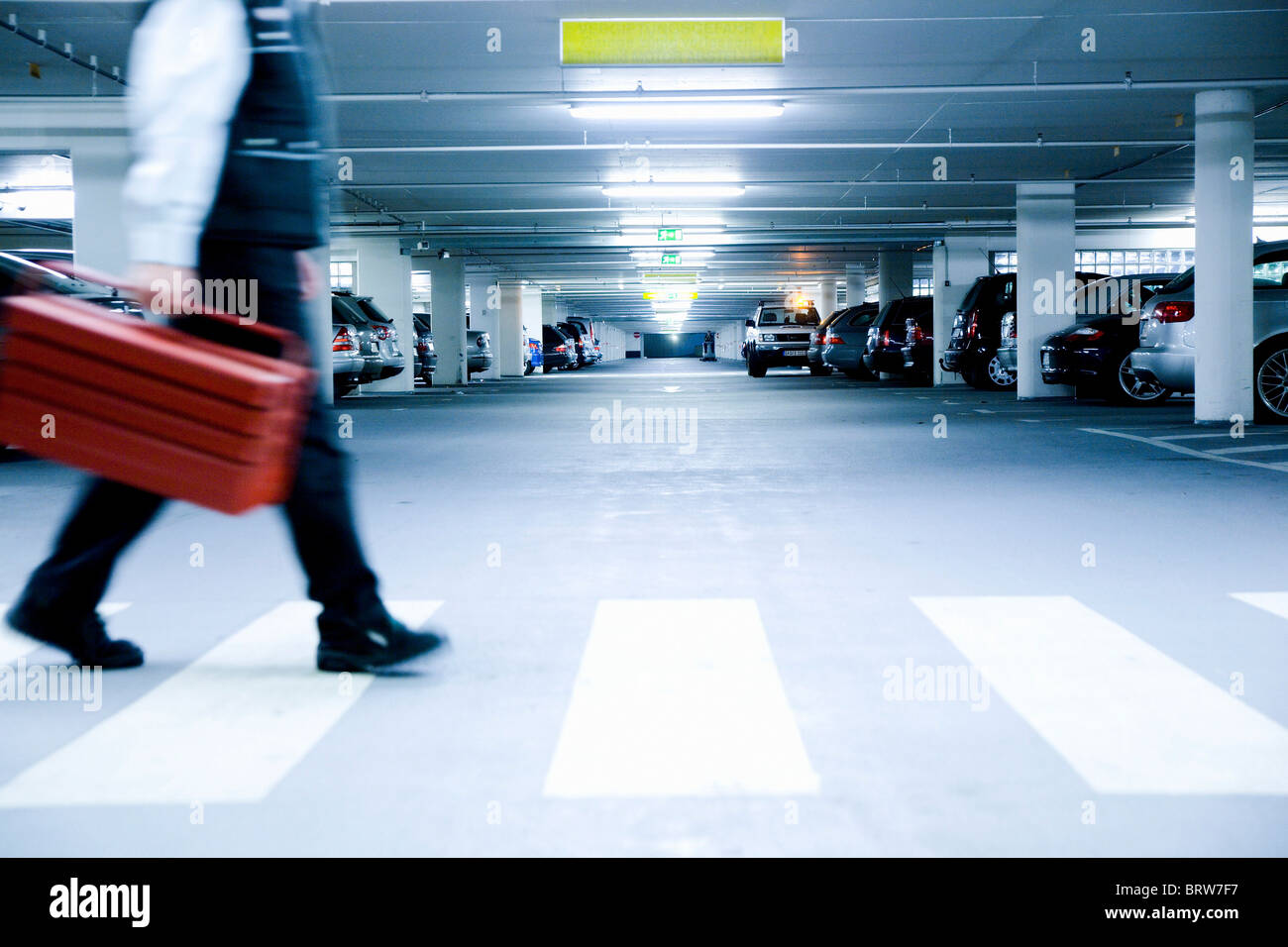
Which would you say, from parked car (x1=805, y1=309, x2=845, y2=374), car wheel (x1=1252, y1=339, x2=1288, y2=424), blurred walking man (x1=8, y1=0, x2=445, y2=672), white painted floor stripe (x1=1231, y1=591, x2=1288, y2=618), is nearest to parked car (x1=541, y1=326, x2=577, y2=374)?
parked car (x1=805, y1=309, x2=845, y2=374)

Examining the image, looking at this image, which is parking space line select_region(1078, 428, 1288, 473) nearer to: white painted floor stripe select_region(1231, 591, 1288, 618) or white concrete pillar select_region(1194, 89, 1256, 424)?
white concrete pillar select_region(1194, 89, 1256, 424)

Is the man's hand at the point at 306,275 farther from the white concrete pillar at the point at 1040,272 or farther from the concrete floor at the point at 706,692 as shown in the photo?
the white concrete pillar at the point at 1040,272

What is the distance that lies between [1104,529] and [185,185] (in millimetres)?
4772

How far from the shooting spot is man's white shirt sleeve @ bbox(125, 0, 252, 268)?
337 cm

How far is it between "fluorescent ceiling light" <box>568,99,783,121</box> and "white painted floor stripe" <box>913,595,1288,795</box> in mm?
11598

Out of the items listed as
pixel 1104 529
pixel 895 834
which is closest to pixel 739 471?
pixel 1104 529

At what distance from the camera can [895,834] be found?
8.35 ft

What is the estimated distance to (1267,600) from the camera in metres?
4.77

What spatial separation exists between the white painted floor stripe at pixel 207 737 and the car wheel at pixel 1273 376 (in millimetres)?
12530

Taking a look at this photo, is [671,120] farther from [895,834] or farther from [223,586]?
[895,834]

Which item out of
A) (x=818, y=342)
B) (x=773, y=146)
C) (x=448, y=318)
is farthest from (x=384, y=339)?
(x=818, y=342)
